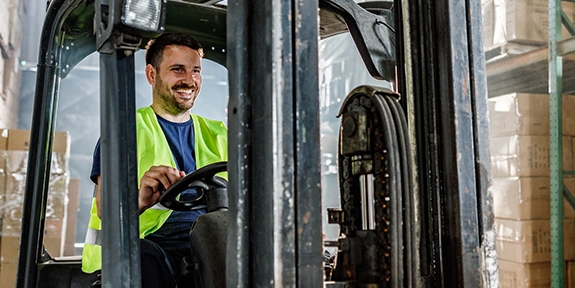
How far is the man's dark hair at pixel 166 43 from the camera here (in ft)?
8.15

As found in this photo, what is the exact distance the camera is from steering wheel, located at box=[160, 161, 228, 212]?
5.98 ft

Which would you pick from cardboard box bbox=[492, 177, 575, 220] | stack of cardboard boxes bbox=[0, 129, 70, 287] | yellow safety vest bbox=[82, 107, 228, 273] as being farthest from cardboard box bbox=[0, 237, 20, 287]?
cardboard box bbox=[492, 177, 575, 220]

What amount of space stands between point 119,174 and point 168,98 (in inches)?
49.5

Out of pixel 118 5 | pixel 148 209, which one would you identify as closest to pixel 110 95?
pixel 118 5

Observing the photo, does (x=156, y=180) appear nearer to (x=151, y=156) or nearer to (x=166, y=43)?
(x=151, y=156)

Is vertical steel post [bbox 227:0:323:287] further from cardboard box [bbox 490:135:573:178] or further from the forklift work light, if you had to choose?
cardboard box [bbox 490:135:573:178]

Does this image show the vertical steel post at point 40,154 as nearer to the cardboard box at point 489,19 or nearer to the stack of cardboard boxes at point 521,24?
the stack of cardboard boxes at point 521,24

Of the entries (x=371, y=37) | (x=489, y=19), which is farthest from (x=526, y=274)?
(x=371, y=37)

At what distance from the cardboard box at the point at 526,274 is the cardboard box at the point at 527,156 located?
26.8 inches

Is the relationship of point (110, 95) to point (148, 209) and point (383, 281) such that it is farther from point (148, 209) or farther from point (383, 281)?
point (148, 209)

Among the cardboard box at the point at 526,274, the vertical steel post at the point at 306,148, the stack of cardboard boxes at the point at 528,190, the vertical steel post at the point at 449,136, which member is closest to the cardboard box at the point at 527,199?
the stack of cardboard boxes at the point at 528,190

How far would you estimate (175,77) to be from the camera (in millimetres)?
2473

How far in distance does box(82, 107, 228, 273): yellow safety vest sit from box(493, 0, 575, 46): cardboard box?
9.81ft

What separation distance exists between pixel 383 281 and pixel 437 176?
12.6 inches
